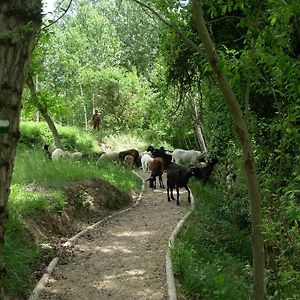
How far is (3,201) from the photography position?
3.02m

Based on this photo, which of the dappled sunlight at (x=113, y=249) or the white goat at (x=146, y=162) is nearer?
the dappled sunlight at (x=113, y=249)

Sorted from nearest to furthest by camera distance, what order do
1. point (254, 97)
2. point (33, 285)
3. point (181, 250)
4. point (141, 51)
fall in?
point (33, 285)
point (181, 250)
point (254, 97)
point (141, 51)

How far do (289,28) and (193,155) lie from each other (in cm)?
1658

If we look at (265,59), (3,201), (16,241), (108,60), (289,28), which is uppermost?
(108,60)

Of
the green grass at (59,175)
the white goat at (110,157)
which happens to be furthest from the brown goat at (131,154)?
the green grass at (59,175)

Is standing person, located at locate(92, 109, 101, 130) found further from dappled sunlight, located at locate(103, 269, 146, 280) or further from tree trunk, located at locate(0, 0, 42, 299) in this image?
tree trunk, located at locate(0, 0, 42, 299)

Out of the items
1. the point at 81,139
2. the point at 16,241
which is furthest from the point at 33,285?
the point at 81,139

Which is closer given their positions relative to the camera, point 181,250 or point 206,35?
point 206,35

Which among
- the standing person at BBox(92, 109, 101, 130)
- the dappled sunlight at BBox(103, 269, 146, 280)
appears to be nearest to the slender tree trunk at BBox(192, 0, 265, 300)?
the dappled sunlight at BBox(103, 269, 146, 280)

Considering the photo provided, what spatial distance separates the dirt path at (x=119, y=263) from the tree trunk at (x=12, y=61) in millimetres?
3470

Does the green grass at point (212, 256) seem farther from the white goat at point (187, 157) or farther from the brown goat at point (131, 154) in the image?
the brown goat at point (131, 154)

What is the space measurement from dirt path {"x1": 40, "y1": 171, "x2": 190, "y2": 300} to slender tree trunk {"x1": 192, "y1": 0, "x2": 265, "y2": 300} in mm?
2799

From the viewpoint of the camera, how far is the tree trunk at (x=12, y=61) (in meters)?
2.73

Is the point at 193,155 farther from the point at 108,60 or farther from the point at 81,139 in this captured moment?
the point at 108,60
